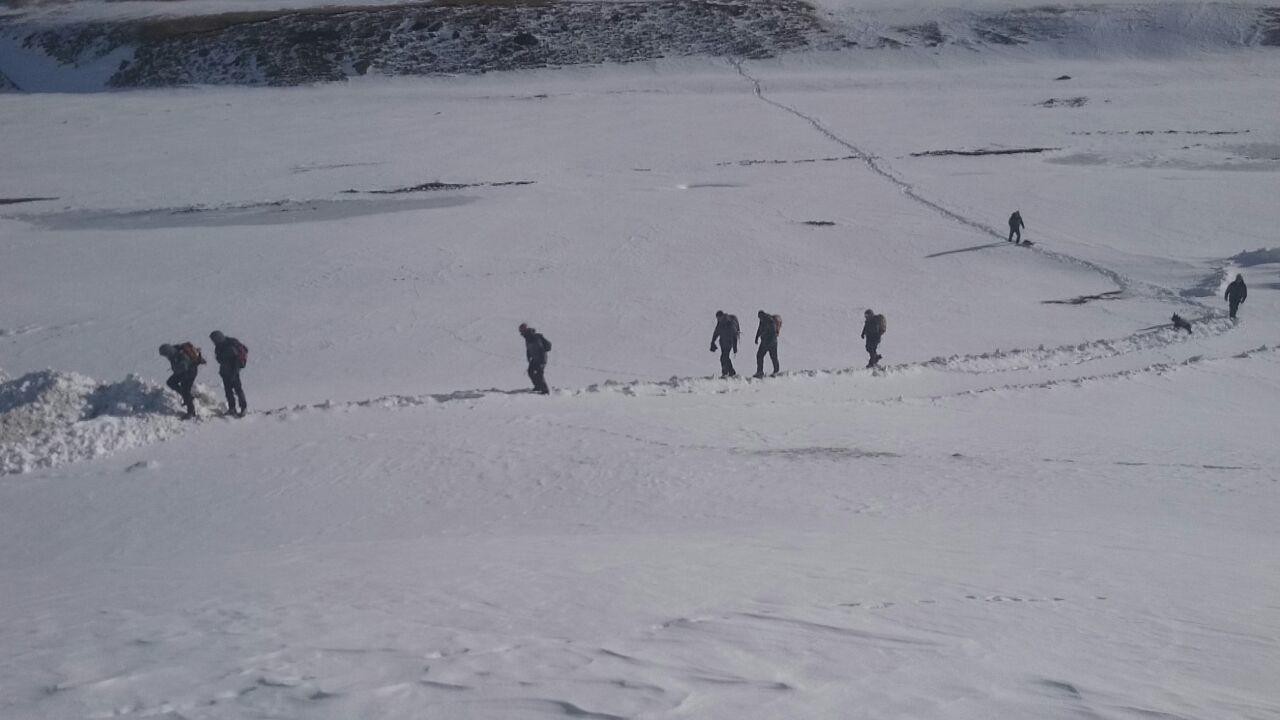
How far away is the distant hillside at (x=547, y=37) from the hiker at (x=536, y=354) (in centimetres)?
4188

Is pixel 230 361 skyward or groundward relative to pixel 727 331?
skyward

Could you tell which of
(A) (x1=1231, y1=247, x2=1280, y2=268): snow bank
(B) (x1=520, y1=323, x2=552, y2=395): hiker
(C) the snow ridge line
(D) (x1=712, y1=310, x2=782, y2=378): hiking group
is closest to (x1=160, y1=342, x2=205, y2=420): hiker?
(B) (x1=520, y1=323, x2=552, y2=395): hiker

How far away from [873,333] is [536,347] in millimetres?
5395

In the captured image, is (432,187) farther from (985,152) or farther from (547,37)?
(547,37)

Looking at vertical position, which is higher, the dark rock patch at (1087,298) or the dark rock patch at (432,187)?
the dark rock patch at (432,187)

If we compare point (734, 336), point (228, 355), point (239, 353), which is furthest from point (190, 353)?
point (734, 336)

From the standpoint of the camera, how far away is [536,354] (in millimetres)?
14266

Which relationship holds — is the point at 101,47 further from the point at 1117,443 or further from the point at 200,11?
the point at 1117,443

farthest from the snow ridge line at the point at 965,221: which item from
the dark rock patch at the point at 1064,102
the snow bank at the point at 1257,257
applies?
the dark rock patch at the point at 1064,102

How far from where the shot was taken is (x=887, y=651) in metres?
5.04

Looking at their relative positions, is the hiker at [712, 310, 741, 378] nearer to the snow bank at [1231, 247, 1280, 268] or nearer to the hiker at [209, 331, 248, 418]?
the hiker at [209, 331, 248, 418]

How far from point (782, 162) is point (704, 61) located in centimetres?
2052

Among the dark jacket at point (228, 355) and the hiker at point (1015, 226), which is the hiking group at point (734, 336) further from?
the hiker at point (1015, 226)

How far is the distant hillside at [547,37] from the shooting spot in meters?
54.0
